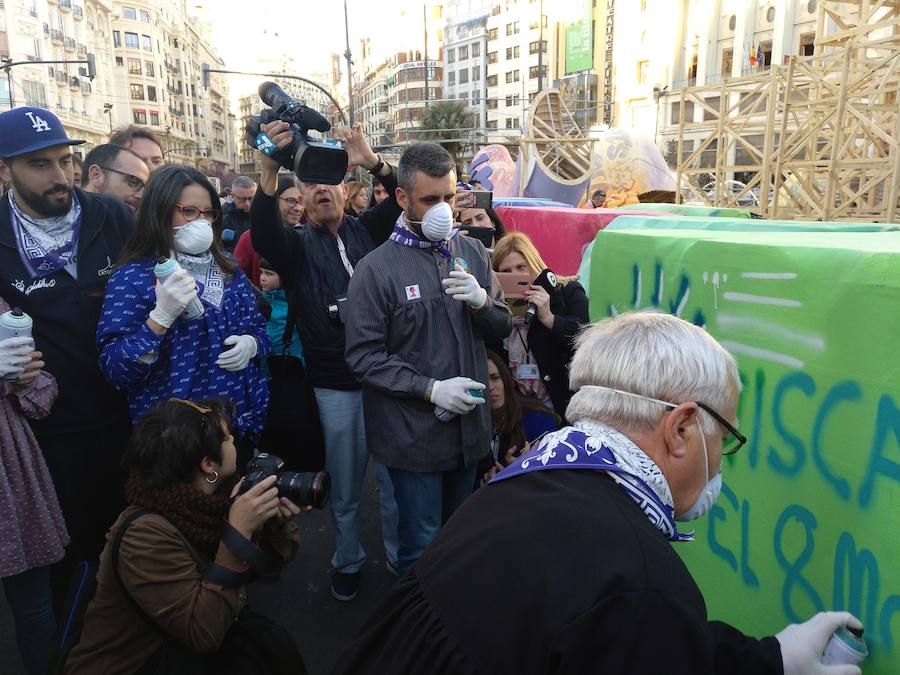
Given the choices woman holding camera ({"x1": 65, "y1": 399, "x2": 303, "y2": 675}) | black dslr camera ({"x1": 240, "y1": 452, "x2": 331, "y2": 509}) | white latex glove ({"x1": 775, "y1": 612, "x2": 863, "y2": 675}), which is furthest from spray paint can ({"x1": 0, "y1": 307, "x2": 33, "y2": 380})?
white latex glove ({"x1": 775, "y1": 612, "x2": 863, "y2": 675})

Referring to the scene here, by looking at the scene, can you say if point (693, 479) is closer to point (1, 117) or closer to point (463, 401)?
point (463, 401)

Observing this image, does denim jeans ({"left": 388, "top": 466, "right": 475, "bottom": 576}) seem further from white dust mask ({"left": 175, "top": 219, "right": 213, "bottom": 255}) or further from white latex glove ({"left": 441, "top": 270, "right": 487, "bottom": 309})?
white dust mask ({"left": 175, "top": 219, "right": 213, "bottom": 255})

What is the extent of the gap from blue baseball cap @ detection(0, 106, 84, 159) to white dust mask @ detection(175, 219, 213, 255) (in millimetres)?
523

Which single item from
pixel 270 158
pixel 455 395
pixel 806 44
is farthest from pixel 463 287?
pixel 806 44

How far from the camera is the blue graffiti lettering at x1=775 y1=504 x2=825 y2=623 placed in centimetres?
130

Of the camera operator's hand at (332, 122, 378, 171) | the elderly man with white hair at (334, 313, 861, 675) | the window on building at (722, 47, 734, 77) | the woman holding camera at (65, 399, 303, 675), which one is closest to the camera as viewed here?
the elderly man with white hair at (334, 313, 861, 675)

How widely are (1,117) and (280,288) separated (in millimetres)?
1268

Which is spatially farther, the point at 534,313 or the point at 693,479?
the point at 534,313

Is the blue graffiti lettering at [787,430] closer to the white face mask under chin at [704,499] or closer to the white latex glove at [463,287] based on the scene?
the white face mask under chin at [704,499]

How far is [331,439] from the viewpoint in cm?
308

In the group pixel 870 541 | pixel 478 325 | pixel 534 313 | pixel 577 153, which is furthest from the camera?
pixel 577 153

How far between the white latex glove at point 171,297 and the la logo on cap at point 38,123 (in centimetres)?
74

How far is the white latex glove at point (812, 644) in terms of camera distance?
112 cm

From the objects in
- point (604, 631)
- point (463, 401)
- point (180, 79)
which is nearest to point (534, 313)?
point (463, 401)
